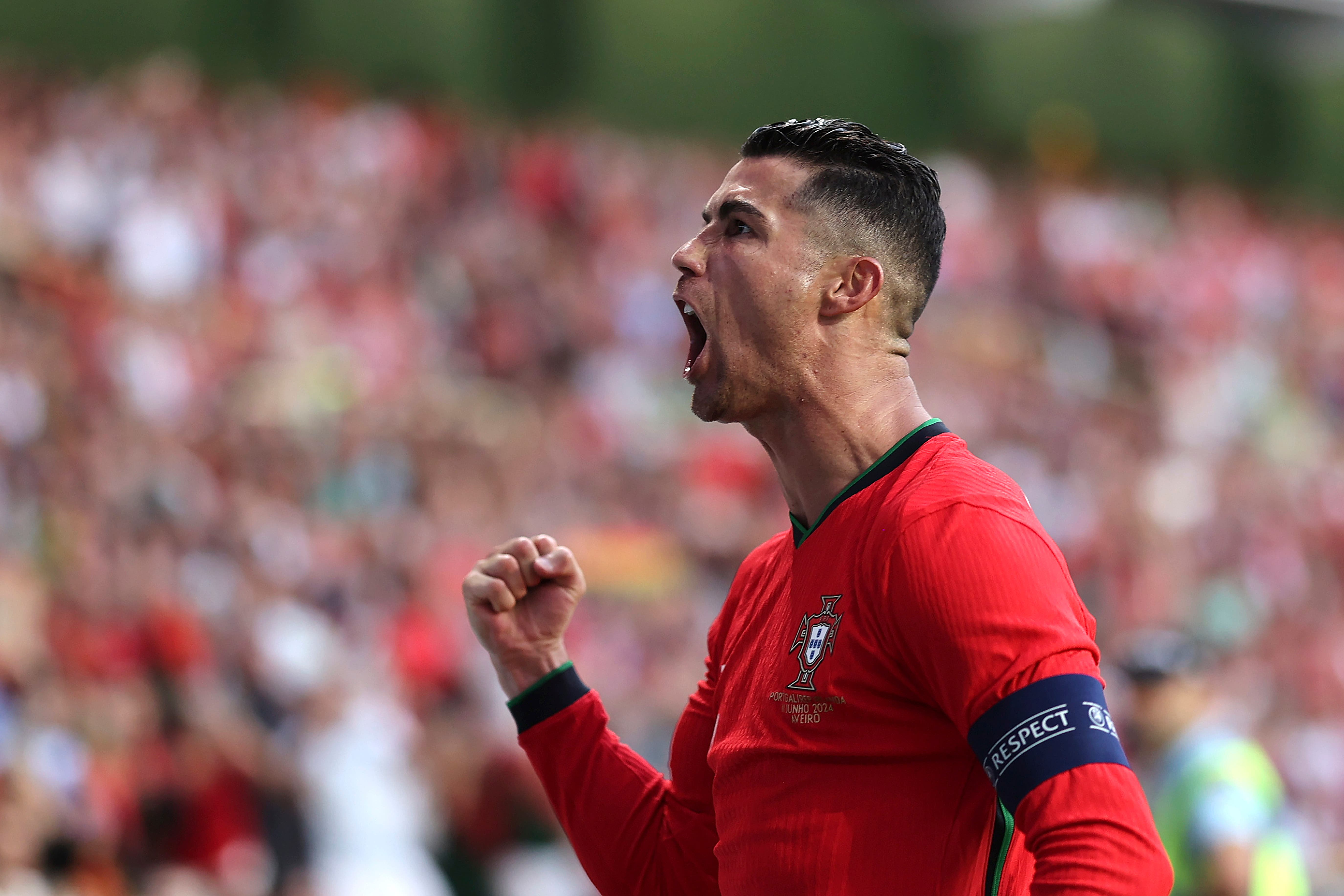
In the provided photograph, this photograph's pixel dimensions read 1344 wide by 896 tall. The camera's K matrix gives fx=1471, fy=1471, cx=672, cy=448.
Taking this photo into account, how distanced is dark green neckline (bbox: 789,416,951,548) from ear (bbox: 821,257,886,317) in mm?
158

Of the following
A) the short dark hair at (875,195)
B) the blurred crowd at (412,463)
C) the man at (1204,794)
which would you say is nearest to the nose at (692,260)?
the short dark hair at (875,195)

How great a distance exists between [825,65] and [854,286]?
15.7 meters

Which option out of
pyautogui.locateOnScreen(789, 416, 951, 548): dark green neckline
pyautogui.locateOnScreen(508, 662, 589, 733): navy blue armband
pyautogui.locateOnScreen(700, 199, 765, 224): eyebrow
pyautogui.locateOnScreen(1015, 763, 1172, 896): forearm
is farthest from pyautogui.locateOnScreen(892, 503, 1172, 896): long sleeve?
pyautogui.locateOnScreen(508, 662, 589, 733): navy blue armband

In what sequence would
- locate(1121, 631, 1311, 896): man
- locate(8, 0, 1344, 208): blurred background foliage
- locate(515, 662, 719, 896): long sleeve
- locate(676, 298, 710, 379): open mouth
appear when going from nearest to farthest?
locate(676, 298, 710, 379): open mouth
locate(515, 662, 719, 896): long sleeve
locate(1121, 631, 1311, 896): man
locate(8, 0, 1344, 208): blurred background foliage

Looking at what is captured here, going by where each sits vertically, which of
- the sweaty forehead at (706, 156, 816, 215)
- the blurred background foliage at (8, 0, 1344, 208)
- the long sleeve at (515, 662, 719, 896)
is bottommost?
the long sleeve at (515, 662, 719, 896)

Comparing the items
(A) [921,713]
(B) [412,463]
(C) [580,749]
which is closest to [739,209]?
(A) [921,713]

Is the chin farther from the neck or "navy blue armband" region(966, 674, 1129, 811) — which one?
"navy blue armband" region(966, 674, 1129, 811)

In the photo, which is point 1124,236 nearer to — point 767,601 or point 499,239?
point 499,239

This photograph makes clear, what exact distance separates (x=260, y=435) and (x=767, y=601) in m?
6.44

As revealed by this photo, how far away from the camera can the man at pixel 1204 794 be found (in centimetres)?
351

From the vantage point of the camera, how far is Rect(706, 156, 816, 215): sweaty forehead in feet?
5.59

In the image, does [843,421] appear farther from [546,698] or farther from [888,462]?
[546,698]

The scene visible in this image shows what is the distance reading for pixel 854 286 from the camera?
1.68 meters

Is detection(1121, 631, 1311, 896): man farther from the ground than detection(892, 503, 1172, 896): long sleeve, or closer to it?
closer to it
